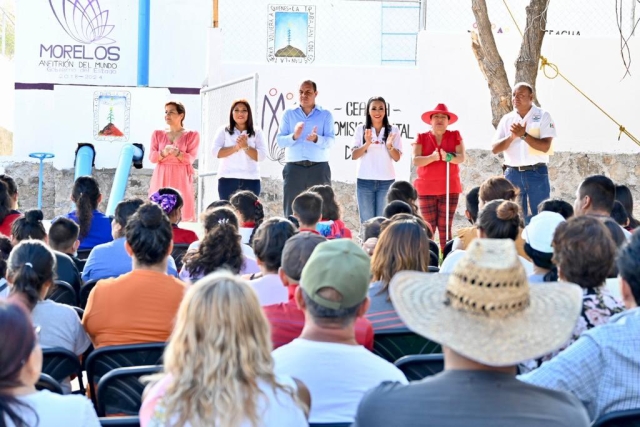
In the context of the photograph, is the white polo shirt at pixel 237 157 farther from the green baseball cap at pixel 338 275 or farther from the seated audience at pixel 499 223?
the green baseball cap at pixel 338 275

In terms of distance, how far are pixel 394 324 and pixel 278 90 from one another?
8486 millimetres

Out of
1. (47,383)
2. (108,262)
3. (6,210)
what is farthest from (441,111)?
(47,383)

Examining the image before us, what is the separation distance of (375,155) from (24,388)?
25.4 feet

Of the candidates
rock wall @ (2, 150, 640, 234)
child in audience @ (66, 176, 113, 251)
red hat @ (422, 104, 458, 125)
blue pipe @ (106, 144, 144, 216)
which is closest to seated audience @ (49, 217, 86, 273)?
child in audience @ (66, 176, 113, 251)

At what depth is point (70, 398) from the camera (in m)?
2.72

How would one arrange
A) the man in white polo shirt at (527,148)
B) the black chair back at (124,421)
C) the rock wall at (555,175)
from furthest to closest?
the rock wall at (555,175)
the man in white polo shirt at (527,148)
the black chair back at (124,421)

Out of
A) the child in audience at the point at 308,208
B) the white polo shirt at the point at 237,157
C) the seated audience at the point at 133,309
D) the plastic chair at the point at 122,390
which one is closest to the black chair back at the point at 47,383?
the plastic chair at the point at 122,390

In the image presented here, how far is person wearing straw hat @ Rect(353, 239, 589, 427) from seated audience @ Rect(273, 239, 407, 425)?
561 mm

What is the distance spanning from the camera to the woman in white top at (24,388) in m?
2.53

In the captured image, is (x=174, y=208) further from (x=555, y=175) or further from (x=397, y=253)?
(x=555, y=175)

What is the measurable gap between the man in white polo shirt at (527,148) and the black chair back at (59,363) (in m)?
6.22

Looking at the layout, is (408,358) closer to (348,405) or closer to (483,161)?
(348,405)

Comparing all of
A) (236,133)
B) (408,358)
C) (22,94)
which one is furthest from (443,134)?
(22,94)

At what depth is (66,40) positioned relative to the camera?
17500 millimetres
